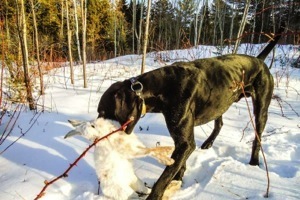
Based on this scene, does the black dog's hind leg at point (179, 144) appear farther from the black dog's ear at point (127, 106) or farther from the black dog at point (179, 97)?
the black dog's ear at point (127, 106)

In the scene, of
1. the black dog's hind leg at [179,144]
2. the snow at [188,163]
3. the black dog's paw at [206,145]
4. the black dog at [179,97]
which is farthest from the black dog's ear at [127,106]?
the black dog's paw at [206,145]

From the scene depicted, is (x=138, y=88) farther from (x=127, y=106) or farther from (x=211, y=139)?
(x=211, y=139)

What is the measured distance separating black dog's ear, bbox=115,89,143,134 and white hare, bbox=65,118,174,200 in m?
0.06

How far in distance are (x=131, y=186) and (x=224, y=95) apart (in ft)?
3.94

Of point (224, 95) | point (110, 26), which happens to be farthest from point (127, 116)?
point (110, 26)

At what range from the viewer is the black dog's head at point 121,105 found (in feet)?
7.45

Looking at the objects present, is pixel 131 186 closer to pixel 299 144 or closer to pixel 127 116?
pixel 127 116

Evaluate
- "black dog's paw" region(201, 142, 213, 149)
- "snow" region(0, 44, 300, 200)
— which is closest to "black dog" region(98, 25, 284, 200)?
"snow" region(0, 44, 300, 200)

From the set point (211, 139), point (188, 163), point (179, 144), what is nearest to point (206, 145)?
point (211, 139)

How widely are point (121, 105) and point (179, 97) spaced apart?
1.53 feet

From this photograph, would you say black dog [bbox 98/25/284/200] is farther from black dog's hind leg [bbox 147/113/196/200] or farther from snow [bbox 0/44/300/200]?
snow [bbox 0/44/300/200]

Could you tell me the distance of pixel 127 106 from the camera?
2.29 meters

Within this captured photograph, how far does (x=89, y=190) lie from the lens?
2469 millimetres

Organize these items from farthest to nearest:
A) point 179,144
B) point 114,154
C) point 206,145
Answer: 1. point 206,145
2. point 179,144
3. point 114,154
